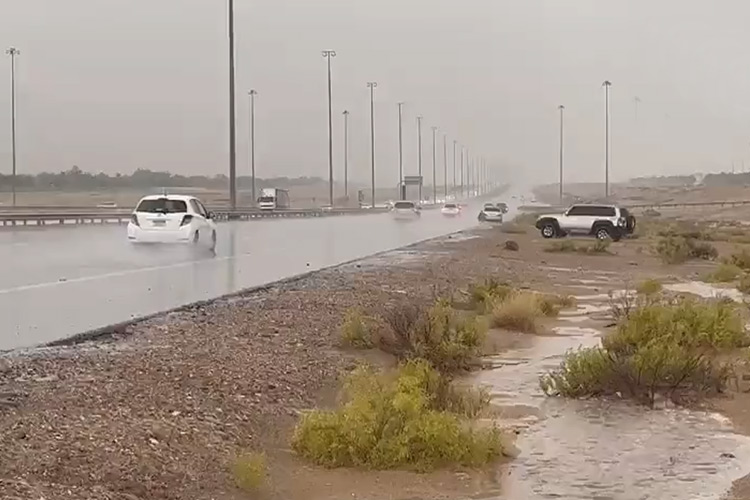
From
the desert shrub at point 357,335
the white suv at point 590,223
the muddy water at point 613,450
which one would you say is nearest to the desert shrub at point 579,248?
the white suv at point 590,223

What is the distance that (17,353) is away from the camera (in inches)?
515

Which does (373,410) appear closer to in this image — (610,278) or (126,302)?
(126,302)

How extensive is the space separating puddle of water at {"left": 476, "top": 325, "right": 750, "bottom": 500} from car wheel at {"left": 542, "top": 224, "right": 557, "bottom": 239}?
1729 inches

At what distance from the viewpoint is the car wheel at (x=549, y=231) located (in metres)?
56.9

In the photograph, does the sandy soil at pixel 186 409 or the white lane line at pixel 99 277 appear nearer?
the sandy soil at pixel 186 409

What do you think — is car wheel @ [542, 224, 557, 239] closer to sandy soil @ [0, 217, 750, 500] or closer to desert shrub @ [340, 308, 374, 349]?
sandy soil @ [0, 217, 750, 500]

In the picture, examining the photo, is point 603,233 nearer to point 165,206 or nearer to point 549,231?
point 549,231

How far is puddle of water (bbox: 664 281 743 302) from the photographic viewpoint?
84.9 ft

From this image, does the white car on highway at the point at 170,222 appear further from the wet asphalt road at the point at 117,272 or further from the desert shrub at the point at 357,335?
the desert shrub at the point at 357,335

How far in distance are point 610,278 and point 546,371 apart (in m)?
17.8

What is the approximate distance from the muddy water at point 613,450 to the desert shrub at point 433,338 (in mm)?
720


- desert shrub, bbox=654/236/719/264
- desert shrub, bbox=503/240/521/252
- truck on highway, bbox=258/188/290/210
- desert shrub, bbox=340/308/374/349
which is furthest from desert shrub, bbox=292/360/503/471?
truck on highway, bbox=258/188/290/210

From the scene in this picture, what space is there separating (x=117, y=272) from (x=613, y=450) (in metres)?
18.8

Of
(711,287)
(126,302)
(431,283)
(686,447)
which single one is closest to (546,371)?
(686,447)
